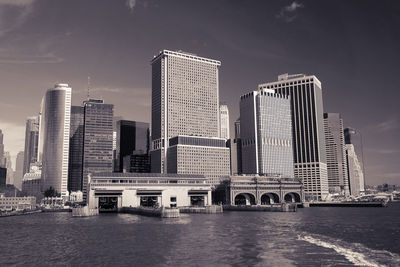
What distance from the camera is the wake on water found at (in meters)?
64.9

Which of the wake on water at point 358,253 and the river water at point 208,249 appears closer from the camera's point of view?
the wake on water at point 358,253

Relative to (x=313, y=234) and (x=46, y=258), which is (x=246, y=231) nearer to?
(x=313, y=234)

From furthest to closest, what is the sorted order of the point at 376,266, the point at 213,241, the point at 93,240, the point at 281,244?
the point at 93,240 < the point at 213,241 < the point at 281,244 < the point at 376,266

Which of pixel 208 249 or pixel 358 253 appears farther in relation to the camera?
pixel 208 249

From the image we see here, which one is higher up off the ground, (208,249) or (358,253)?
(208,249)

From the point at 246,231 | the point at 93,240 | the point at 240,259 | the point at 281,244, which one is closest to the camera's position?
the point at 240,259

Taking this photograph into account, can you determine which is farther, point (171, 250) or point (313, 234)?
point (313, 234)

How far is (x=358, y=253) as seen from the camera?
2842 inches

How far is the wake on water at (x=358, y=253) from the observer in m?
64.9

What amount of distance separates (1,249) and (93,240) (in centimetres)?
1996

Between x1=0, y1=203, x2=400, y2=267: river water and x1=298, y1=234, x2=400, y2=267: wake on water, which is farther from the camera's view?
x1=0, y1=203, x2=400, y2=267: river water

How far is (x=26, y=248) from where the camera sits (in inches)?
3322

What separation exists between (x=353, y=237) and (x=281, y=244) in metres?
23.3

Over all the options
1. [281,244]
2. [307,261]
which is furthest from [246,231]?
[307,261]
